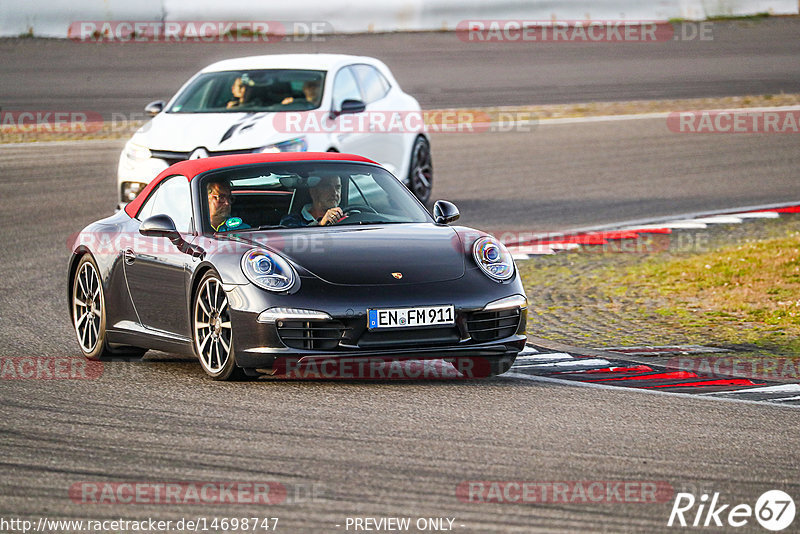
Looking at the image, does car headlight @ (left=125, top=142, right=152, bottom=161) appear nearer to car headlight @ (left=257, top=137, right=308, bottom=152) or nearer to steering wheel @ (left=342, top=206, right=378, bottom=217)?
car headlight @ (left=257, top=137, right=308, bottom=152)

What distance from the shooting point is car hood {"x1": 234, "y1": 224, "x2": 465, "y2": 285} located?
8.06 meters

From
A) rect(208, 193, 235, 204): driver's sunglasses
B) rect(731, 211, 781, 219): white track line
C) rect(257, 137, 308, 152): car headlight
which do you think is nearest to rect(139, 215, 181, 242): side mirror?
rect(208, 193, 235, 204): driver's sunglasses

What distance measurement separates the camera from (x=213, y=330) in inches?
325

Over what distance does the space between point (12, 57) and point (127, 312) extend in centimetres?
1854

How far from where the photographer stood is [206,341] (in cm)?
834

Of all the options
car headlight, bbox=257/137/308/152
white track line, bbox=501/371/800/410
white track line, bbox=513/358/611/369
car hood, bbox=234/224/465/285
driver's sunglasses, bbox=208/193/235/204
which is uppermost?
driver's sunglasses, bbox=208/193/235/204

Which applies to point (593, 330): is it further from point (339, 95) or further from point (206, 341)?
point (339, 95)

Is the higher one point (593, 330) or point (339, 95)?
point (339, 95)

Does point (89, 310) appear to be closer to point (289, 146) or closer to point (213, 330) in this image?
point (213, 330)

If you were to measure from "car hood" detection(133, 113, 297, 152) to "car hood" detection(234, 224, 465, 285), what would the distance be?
229 inches

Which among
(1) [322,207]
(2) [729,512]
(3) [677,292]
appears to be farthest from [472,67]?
(2) [729,512]

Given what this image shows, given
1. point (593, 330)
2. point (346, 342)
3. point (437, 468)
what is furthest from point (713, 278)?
point (437, 468)

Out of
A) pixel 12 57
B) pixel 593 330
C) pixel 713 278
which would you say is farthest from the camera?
pixel 12 57

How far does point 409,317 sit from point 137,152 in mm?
7590
